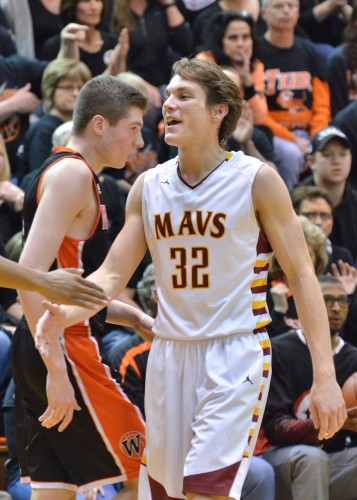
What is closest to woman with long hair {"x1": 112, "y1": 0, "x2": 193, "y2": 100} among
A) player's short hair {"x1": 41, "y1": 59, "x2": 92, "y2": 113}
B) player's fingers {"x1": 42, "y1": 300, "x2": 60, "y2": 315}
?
player's short hair {"x1": 41, "y1": 59, "x2": 92, "y2": 113}

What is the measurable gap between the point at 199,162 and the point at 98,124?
0.67m

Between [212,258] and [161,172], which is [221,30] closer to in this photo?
[161,172]

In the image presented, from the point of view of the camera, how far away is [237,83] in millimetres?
8828

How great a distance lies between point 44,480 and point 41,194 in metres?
1.29

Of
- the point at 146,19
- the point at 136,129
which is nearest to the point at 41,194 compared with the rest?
the point at 136,129

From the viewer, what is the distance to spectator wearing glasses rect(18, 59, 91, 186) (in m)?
8.65

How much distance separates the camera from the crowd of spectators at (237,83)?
8.08 m

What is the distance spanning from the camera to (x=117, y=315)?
17.4 feet

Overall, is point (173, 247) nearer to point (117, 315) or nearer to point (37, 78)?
point (117, 315)

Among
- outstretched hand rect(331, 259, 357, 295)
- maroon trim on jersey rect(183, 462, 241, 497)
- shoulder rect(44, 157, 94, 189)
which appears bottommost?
outstretched hand rect(331, 259, 357, 295)

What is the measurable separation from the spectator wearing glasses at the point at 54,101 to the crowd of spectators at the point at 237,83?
0.01 meters

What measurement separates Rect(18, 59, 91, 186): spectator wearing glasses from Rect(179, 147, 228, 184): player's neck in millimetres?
4004

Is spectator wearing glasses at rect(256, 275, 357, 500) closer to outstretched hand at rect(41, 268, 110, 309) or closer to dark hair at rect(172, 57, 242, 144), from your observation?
dark hair at rect(172, 57, 242, 144)

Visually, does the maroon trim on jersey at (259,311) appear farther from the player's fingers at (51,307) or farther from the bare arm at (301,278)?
the player's fingers at (51,307)
